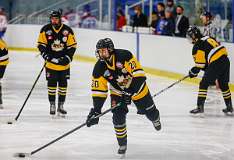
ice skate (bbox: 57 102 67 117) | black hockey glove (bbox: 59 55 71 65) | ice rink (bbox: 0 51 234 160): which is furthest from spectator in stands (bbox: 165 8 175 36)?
black hockey glove (bbox: 59 55 71 65)

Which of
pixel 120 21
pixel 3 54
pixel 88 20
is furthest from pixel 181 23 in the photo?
pixel 88 20

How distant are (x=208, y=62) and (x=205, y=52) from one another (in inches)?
7.0

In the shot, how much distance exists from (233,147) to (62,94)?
2.27 m

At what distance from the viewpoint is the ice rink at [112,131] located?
566 cm

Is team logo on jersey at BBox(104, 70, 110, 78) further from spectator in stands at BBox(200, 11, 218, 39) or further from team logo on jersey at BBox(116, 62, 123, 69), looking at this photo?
spectator in stands at BBox(200, 11, 218, 39)

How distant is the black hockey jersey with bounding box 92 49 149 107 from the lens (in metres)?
5.12

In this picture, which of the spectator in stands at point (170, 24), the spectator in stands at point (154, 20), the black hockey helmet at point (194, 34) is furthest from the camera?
the spectator in stands at point (154, 20)

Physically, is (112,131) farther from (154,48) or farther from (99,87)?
(154,48)

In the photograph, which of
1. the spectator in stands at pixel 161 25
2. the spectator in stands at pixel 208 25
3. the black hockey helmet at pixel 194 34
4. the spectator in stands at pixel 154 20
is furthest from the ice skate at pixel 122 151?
the spectator in stands at pixel 154 20

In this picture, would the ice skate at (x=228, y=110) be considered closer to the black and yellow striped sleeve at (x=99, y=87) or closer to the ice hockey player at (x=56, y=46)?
the ice hockey player at (x=56, y=46)

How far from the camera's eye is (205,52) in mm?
7527

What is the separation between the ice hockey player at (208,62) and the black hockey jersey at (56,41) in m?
1.30

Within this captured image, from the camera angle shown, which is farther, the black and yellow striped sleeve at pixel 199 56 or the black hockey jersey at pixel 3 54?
the black hockey jersey at pixel 3 54

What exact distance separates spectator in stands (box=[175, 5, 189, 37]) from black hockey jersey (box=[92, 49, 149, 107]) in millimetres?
6422
